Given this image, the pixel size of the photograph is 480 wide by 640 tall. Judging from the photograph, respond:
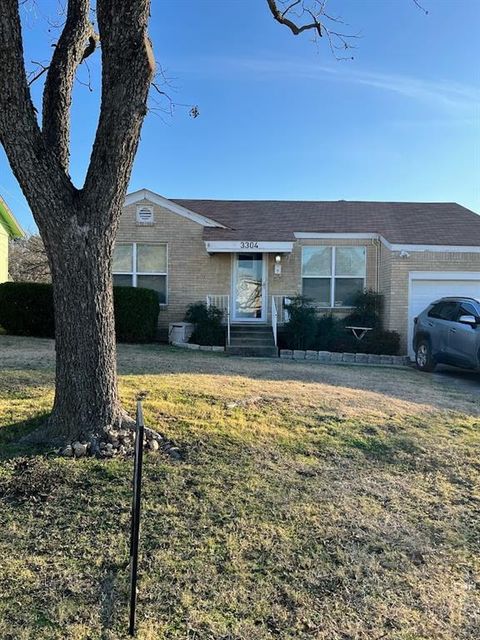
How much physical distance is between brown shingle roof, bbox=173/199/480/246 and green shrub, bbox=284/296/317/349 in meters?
2.17

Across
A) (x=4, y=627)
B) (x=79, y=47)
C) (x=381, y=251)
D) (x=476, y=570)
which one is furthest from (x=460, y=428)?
(x=381, y=251)

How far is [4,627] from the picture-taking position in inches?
94.7

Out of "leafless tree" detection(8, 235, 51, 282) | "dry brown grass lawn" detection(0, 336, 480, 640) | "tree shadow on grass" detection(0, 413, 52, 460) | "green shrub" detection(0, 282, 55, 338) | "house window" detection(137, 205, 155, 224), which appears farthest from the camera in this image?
"leafless tree" detection(8, 235, 51, 282)

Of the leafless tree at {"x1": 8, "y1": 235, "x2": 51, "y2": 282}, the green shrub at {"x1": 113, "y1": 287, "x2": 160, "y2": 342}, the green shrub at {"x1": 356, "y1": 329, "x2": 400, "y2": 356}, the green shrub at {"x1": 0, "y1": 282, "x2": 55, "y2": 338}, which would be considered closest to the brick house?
the green shrub at {"x1": 356, "y1": 329, "x2": 400, "y2": 356}

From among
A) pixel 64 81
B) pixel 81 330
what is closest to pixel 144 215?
pixel 64 81

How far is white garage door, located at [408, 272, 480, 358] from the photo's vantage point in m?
13.7

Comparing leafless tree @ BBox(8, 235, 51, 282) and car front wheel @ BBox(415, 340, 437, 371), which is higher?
leafless tree @ BBox(8, 235, 51, 282)

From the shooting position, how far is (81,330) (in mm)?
4375

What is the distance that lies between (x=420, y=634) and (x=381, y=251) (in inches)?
513

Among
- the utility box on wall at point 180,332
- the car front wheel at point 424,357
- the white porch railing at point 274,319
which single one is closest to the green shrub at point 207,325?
the utility box on wall at point 180,332

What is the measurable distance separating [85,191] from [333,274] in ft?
37.6

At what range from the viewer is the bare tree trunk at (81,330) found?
4.33m

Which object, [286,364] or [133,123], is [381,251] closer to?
[286,364]

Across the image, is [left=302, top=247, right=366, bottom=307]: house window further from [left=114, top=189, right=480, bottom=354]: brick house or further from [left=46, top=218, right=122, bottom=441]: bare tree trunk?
[left=46, top=218, right=122, bottom=441]: bare tree trunk
